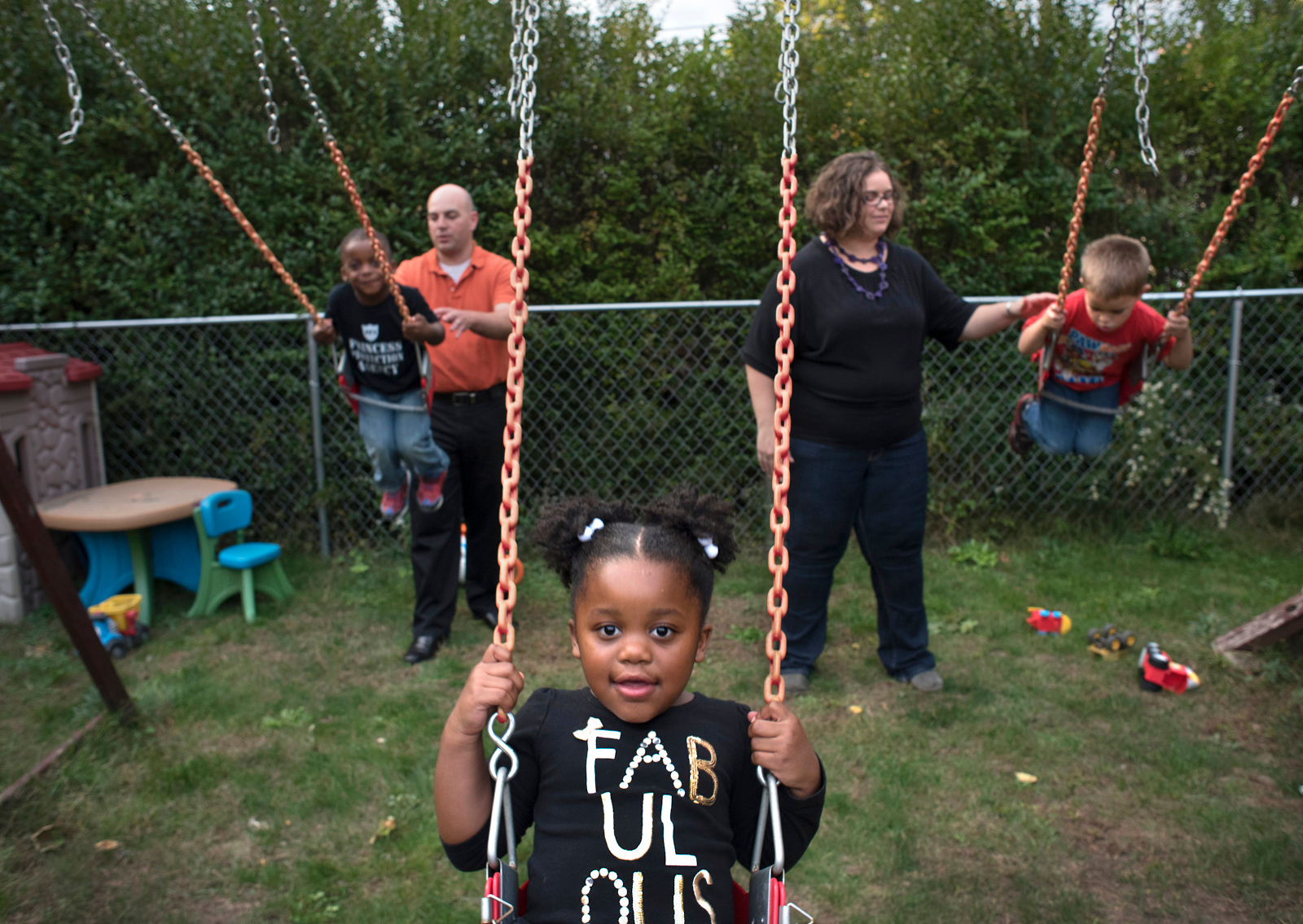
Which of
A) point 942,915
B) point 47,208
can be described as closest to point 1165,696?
point 942,915

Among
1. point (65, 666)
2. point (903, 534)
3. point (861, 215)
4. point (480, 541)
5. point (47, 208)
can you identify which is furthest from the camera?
point (47, 208)

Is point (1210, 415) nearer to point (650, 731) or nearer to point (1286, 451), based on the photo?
point (1286, 451)

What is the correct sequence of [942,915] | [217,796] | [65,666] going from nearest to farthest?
1. [942,915]
2. [217,796]
3. [65,666]

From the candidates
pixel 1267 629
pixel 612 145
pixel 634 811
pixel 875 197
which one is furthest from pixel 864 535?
pixel 612 145

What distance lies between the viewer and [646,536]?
72.2 inches

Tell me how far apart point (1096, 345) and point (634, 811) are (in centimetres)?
269

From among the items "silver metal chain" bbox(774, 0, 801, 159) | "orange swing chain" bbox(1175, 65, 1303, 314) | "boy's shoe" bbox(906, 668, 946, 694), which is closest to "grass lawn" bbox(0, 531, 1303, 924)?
"boy's shoe" bbox(906, 668, 946, 694)

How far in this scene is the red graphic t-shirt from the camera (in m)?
3.53

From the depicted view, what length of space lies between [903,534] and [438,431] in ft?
6.91

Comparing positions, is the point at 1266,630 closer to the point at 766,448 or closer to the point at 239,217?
the point at 766,448

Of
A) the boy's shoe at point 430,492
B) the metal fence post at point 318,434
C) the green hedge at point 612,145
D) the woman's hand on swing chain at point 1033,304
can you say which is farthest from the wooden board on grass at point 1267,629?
the metal fence post at point 318,434

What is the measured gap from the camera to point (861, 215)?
11.7 ft

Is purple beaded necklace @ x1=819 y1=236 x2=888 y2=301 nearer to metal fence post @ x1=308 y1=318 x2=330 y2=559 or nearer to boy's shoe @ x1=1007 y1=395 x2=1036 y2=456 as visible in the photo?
boy's shoe @ x1=1007 y1=395 x2=1036 y2=456

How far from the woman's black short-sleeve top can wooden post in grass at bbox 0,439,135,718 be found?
261 cm
